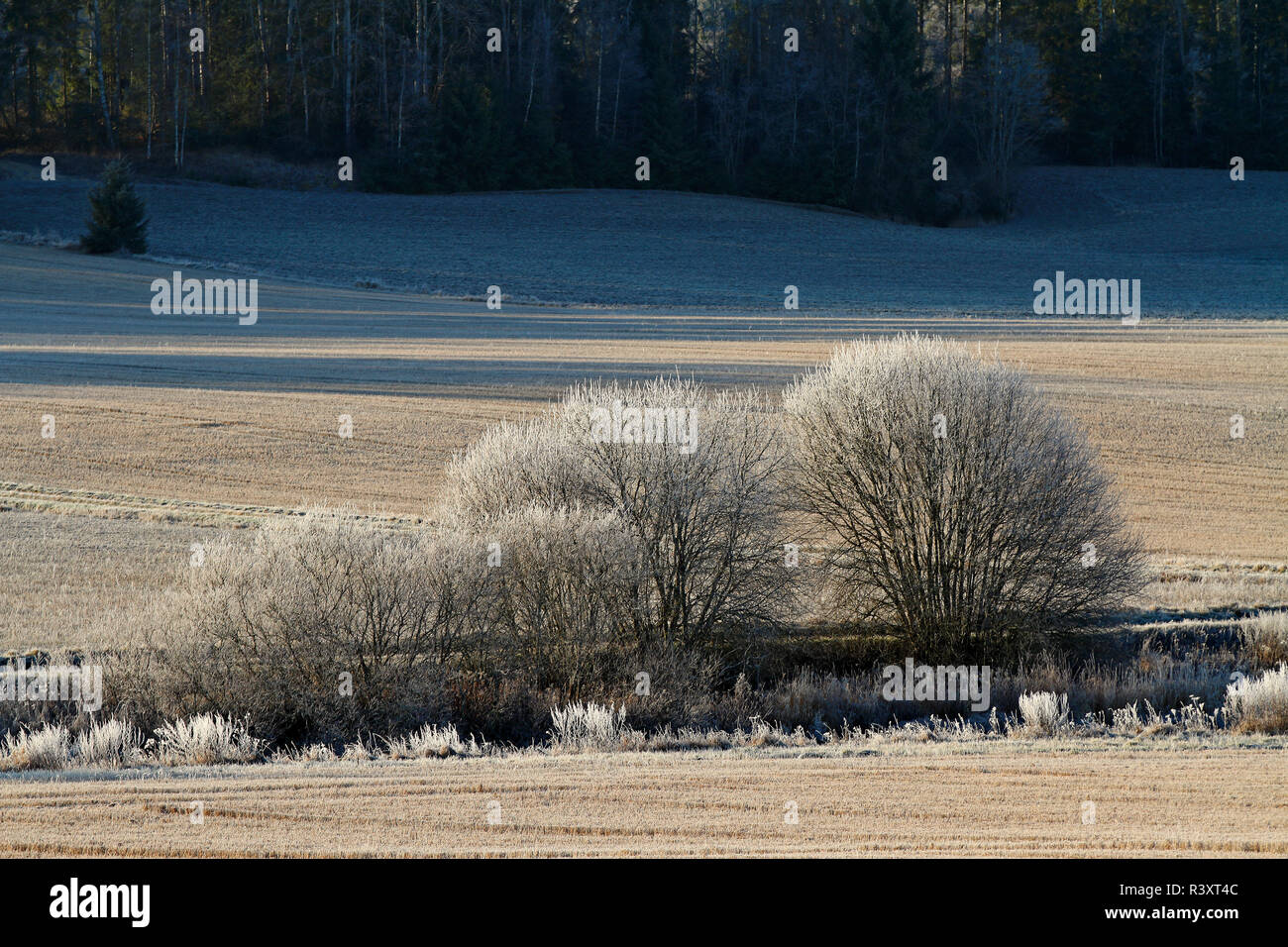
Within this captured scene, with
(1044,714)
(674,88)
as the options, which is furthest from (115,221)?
(1044,714)

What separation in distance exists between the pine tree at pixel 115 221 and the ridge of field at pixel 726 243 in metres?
1.54

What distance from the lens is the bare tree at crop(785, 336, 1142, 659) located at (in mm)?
20953

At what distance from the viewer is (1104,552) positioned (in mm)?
20828

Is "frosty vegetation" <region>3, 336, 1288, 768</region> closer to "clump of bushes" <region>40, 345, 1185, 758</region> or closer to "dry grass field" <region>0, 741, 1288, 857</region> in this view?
"clump of bushes" <region>40, 345, 1185, 758</region>

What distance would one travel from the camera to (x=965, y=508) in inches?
835

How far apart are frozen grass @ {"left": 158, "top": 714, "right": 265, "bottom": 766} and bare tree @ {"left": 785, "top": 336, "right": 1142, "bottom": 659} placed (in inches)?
412

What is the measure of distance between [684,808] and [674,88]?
79.9 m

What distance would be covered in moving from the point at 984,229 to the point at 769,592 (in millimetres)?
64860

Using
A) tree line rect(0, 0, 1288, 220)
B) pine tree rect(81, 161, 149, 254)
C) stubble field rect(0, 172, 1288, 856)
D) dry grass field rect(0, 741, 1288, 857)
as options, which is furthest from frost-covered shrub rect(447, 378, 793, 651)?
tree line rect(0, 0, 1288, 220)

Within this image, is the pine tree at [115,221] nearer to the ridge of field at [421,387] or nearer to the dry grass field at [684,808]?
the ridge of field at [421,387]

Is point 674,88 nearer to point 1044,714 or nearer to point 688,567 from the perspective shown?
point 688,567

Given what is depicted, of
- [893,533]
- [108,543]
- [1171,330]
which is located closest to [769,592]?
[893,533]

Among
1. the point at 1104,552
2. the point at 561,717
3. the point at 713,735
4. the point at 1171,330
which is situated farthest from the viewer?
the point at 1171,330

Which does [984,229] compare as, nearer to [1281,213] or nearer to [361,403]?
[1281,213]
